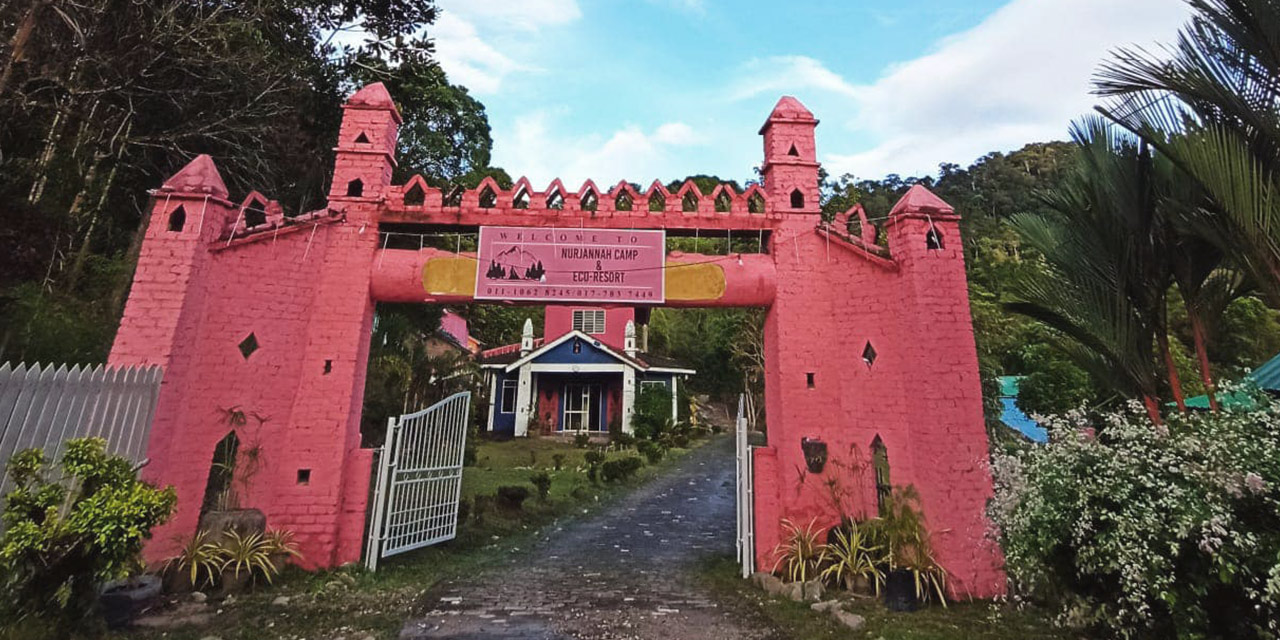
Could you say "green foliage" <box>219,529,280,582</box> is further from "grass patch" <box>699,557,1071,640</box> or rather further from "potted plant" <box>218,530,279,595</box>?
"grass patch" <box>699,557,1071,640</box>

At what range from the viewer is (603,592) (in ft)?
20.3

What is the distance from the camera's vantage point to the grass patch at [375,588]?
4777 millimetres

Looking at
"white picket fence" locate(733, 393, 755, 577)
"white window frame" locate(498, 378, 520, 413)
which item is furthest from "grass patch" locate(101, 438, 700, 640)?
"white window frame" locate(498, 378, 520, 413)

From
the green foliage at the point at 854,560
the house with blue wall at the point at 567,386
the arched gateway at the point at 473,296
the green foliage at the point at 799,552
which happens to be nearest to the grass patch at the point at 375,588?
the arched gateway at the point at 473,296

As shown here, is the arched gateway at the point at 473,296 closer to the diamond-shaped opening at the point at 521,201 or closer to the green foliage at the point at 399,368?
the diamond-shaped opening at the point at 521,201

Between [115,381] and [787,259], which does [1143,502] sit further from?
[115,381]

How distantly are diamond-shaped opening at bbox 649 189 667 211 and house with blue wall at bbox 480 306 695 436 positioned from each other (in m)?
15.3

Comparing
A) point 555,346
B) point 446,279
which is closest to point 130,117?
point 446,279

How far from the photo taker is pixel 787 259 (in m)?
7.07

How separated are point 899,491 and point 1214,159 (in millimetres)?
3975

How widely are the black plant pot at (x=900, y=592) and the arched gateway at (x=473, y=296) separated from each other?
0.66 metres

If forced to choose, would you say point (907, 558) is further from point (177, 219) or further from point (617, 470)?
point (617, 470)

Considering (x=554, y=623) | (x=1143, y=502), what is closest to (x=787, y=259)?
(x=1143, y=502)

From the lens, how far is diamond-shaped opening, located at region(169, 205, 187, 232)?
20.5 feet
